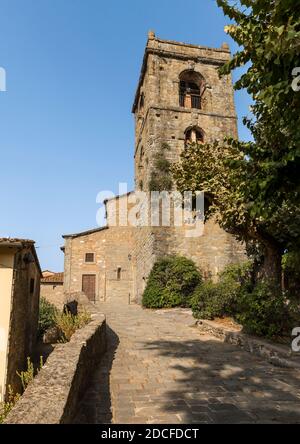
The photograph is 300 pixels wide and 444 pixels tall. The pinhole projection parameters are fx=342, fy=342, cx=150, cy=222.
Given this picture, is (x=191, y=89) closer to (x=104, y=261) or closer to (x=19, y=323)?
(x=104, y=261)

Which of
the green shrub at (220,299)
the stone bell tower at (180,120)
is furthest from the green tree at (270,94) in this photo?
the stone bell tower at (180,120)

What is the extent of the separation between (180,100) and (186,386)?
2008 cm

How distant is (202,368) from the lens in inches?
267

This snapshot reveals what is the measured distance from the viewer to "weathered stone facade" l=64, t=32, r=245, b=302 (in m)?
19.2

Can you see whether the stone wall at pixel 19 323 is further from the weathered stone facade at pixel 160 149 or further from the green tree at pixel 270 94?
the weathered stone facade at pixel 160 149

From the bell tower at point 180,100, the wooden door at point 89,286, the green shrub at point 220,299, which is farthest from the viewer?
the wooden door at point 89,286

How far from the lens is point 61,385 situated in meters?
3.82

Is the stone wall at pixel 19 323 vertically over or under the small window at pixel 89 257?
under

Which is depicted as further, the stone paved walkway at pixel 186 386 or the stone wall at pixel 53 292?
the stone wall at pixel 53 292

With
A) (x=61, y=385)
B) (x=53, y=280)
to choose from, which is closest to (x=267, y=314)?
(x=61, y=385)

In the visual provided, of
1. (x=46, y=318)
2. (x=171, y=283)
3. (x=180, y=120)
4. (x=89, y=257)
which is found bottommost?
(x=46, y=318)

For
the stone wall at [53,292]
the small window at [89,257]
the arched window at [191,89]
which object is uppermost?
the arched window at [191,89]

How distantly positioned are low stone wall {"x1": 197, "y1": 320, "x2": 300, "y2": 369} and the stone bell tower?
8.17 m

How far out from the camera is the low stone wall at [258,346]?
6914mm
